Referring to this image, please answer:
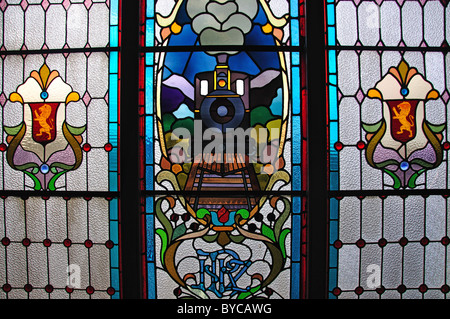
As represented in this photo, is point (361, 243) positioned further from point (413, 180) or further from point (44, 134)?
point (44, 134)

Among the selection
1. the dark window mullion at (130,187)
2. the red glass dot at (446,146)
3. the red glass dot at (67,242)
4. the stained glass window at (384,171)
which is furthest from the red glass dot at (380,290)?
the red glass dot at (67,242)

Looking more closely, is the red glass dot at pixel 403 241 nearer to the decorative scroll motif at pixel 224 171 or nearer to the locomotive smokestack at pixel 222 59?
the decorative scroll motif at pixel 224 171

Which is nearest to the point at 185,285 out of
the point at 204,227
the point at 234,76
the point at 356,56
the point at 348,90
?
the point at 204,227

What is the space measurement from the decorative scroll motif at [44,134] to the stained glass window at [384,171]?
1.63 meters

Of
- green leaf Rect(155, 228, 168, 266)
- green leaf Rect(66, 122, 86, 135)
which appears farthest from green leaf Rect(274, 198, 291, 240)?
green leaf Rect(66, 122, 86, 135)

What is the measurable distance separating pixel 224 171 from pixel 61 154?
1.03 m

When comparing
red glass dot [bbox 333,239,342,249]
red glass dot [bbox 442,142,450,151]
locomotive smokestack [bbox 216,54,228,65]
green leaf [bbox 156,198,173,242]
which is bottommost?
red glass dot [bbox 333,239,342,249]

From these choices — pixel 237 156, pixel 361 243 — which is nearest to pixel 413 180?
pixel 361 243

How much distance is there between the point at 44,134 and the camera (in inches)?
68.9

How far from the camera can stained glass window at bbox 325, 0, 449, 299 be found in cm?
171

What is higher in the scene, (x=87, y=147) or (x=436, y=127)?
(x=436, y=127)

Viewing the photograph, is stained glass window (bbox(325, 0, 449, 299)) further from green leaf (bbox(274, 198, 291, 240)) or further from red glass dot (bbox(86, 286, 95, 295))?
red glass dot (bbox(86, 286, 95, 295))

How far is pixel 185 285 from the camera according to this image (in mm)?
1726

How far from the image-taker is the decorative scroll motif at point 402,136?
171 cm
